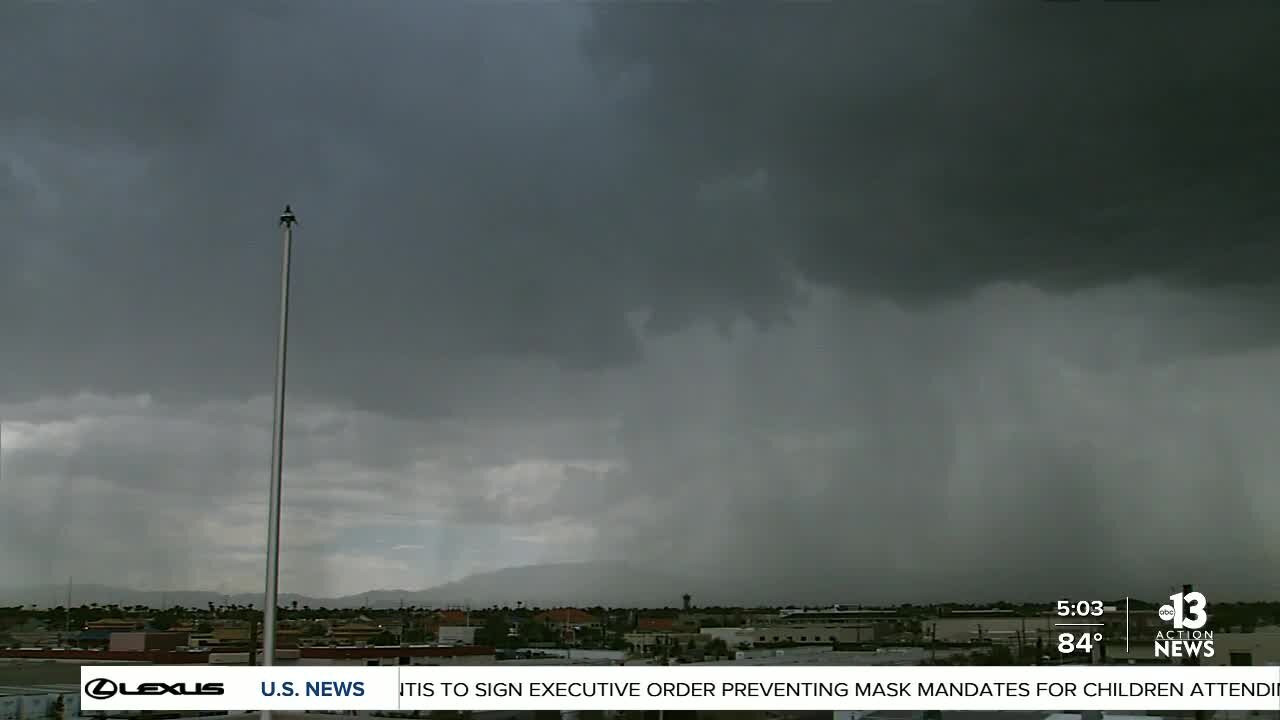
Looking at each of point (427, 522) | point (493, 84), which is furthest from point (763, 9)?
point (427, 522)

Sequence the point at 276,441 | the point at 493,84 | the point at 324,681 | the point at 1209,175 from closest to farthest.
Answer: the point at 276,441, the point at 324,681, the point at 1209,175, the point at 493,84

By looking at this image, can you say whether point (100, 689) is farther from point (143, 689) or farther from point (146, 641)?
point (146, 641)

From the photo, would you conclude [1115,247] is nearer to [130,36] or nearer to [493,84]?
[493,84]

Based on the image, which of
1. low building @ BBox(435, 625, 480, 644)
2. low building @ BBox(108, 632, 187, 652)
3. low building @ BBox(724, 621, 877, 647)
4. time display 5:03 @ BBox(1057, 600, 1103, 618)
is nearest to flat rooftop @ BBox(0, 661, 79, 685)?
low building @ BBox(108, 632, 187, 652)

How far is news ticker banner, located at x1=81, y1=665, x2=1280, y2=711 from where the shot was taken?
10852mm

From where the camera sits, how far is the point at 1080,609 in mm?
12203

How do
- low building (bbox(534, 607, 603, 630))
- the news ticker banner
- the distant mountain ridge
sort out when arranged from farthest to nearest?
the distant mountain ridge, low building (bbox(534, 607, 603, 630)), the news ticker banner

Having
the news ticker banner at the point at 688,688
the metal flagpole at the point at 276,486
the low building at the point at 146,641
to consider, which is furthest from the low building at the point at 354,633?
the metal flagpole at the point at 276,486

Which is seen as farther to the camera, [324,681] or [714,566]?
[714,566]

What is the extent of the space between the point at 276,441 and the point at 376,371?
11.2 feet

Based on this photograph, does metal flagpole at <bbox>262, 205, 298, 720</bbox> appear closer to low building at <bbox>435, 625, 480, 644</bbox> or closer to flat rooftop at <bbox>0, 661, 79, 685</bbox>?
low building at <bbox>435, 625, 480, 644</bbox>

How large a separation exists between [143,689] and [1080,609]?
9746 mm

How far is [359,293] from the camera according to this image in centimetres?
1295

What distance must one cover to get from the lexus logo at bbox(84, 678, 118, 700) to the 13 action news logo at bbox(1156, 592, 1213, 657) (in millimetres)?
10465
